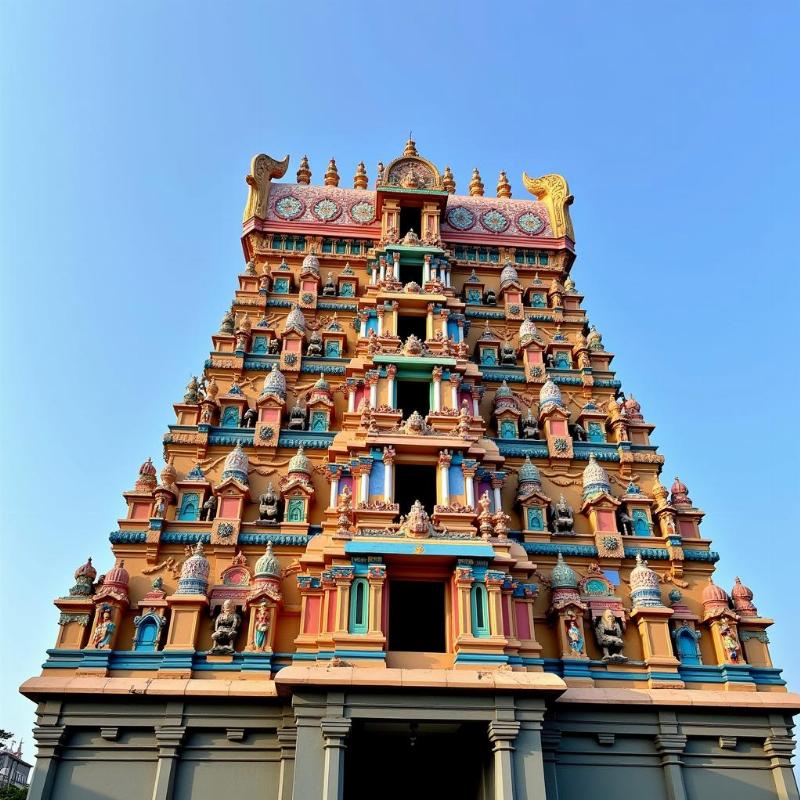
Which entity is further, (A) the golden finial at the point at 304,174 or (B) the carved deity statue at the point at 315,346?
(A) the golden finial at the point at 304,174

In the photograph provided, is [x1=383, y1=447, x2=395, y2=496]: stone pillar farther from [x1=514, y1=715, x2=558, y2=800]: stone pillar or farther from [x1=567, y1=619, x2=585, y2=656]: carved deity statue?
[x1=514, y1=715, x2=558, y2=800]: stone pillar

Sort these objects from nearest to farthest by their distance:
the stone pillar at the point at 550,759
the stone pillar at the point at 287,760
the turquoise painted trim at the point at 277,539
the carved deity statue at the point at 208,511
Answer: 1. the stone pillar at the point at 287,760
2. the stone pillar at the point at 550,759
3. the turquoise painted trim at the point at 277,539
4. the carved deity statue at the point at 208,511

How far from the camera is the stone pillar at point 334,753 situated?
13422 mm

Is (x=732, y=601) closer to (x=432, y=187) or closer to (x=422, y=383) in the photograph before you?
(x=422, y=383)

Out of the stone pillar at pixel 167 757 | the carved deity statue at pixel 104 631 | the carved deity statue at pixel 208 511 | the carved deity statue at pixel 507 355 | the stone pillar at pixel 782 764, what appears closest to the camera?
the stone pillar at pixel 167 757

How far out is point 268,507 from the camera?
19.6 meters

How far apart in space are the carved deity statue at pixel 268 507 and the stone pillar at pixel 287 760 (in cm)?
544

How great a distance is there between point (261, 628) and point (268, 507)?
350 centimetres

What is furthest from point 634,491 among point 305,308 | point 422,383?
point 305,308

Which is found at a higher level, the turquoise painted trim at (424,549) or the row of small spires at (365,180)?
the row of small spires at (365,180)

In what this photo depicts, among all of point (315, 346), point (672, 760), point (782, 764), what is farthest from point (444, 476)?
point (782, 764)

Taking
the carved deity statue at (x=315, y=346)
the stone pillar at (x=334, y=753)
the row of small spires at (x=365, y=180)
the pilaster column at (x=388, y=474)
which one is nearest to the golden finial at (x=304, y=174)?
the row of small spires at (x=365, y=180)

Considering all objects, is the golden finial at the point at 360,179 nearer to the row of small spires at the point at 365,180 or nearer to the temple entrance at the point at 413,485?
the row of small spires at the point at 365,180

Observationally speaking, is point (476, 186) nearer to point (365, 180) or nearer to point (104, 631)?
point (365, 180)
